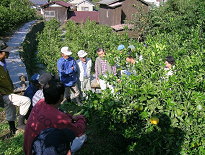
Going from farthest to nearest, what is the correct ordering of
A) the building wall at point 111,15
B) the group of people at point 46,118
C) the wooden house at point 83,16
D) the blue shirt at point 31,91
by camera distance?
the wooden house at point 83,16 → the building wall at point 111,15 → the blue shirt at point 31,91 → the group of people at point 46,118

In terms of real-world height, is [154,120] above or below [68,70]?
above

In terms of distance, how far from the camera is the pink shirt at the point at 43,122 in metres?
2.16

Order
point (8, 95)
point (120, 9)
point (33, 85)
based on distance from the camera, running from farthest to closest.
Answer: point (120, 9) < point (33, 85) < point (8, 95)

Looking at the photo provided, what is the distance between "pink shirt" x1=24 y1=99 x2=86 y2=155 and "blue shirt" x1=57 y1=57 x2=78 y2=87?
347 centimetres

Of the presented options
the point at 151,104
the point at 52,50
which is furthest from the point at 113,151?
the point at 52,50

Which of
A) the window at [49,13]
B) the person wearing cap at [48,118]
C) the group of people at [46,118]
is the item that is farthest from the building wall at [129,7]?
the person wearing cap at [48,118]

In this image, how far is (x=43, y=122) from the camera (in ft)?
7.25

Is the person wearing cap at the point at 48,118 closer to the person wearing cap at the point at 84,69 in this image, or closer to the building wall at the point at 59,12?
the person wearing cap at the point at 84,69

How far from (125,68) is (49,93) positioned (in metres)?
1.19

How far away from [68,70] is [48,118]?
3.69m


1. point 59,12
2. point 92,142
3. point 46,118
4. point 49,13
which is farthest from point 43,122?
point 49,13

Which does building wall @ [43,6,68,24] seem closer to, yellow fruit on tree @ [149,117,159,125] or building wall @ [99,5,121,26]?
building wall @ [99,5,121,26]

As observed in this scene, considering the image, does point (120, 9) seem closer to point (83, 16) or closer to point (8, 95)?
point (83, 16)

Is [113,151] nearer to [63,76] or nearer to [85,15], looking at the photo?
[63,76]
